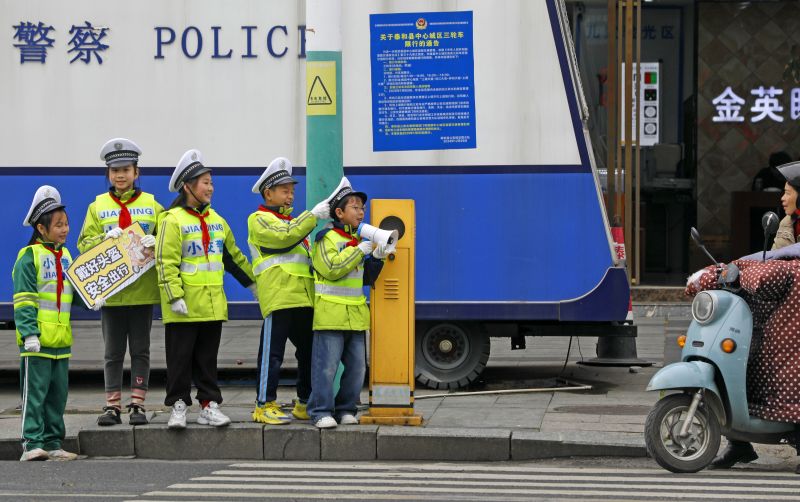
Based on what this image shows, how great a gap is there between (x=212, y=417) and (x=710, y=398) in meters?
3.09

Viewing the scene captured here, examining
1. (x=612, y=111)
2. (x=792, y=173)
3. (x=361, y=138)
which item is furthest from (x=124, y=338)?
(x=612, y=111)

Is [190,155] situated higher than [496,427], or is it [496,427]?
[190,155]

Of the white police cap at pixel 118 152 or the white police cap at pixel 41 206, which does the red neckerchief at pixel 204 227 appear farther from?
the white police cap at pixel 41 206

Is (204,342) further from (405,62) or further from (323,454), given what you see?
(405,62)

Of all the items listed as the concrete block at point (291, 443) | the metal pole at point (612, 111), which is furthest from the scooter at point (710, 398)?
the metal pole at point (612, 111)

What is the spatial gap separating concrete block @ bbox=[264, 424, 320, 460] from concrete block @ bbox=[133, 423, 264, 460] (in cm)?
5

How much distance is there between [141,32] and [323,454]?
14.2 ft

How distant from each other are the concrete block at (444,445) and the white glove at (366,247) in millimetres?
1125

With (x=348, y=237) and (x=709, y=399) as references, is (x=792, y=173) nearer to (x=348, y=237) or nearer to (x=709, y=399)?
(x=709, y=399)

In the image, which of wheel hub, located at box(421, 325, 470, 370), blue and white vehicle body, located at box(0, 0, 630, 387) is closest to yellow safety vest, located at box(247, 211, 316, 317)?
blue and white vehicle body, located at box(0, 0, 630, 387)

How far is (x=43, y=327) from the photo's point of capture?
29.7ft

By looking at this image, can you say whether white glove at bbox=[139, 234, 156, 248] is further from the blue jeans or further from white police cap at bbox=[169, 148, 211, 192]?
the blue jeans

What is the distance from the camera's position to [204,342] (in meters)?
9.52

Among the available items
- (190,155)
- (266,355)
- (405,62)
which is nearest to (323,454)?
(266,355)
